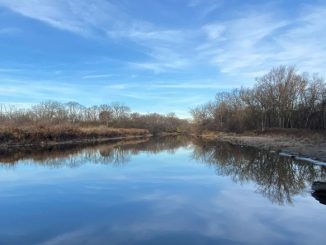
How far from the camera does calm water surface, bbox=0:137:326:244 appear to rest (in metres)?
7.27

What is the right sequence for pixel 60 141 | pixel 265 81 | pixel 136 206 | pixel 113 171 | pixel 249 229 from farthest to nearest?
pixel 265 81
pixel 60 141
pixel 113 171
pixel 136 206
pixel 249 229

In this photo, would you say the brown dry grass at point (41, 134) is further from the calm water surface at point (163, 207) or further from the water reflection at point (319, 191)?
the water reflection at point (319, 191)

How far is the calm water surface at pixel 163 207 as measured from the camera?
7273mm

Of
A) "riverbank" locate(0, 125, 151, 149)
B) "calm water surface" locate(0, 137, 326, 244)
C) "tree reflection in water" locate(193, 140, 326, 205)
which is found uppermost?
"riverbank" locate(0, 125, 151, 149)

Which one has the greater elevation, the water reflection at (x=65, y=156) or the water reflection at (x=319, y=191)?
the water reflection at (x=319, y=191)

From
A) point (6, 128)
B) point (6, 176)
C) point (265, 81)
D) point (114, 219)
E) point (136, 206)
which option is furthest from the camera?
point (265, 81)

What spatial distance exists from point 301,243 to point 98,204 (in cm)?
570

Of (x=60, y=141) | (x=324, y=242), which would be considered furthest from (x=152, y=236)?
(x=60, y=141)

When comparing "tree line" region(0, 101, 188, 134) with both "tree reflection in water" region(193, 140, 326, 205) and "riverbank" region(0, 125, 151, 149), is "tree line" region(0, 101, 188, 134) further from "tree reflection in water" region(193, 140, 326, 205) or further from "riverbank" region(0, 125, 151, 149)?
"tree reflection in water" region(193, 140, 326, 205)

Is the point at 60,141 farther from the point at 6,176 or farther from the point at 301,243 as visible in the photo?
the point at 301,243

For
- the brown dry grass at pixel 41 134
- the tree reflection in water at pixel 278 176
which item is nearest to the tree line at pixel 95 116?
the brown dry grass at pixel 41 134

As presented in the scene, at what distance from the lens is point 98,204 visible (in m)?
10.2

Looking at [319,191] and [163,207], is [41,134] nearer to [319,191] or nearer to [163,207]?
[163,207]

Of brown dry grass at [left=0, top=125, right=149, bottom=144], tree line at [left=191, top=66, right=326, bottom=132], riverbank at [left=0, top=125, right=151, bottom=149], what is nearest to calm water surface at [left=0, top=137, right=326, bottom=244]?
riverbank at [left=0, top=125, right=151, bottom=149]
